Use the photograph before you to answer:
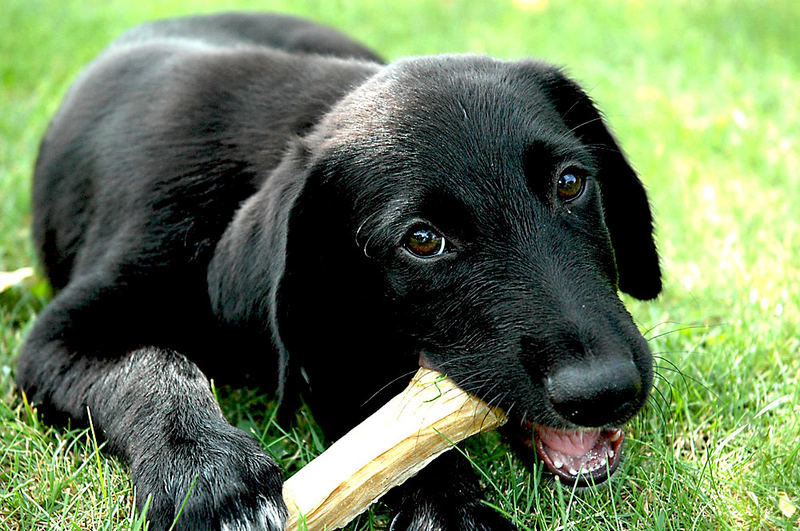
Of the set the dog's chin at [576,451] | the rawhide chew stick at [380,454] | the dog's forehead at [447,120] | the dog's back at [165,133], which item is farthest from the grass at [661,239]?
the dog's forehead at [447,120]

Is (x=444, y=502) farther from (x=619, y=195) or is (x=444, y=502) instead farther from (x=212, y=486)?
(x=619, y=195)

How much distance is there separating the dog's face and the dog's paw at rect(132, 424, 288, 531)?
509 mm

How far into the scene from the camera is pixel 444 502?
2787mm

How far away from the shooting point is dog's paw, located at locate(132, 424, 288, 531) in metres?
2.60

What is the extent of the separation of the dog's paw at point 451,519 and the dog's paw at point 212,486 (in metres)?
0.43

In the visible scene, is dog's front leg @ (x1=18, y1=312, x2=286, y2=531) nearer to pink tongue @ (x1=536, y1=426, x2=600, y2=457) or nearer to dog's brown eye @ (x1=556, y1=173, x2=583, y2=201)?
pink tongue @ (x1=536, y1=426, x2=600, y2=457)

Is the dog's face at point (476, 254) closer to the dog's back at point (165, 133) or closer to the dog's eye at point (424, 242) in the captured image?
the dog's eye at point (424, 242)

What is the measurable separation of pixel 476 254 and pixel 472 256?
0.05 ft

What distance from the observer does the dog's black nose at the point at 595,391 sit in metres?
2.45

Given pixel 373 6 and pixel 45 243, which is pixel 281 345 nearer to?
pixel 45 243

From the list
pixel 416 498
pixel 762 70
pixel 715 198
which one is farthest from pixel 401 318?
pixel 762 70

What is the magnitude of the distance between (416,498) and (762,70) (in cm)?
648

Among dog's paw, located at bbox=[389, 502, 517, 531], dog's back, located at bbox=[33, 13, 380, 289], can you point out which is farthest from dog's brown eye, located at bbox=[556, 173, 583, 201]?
dog's back, located at bbox=[33, 13, 380, 289]

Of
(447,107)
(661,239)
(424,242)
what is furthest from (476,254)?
(661,239)
